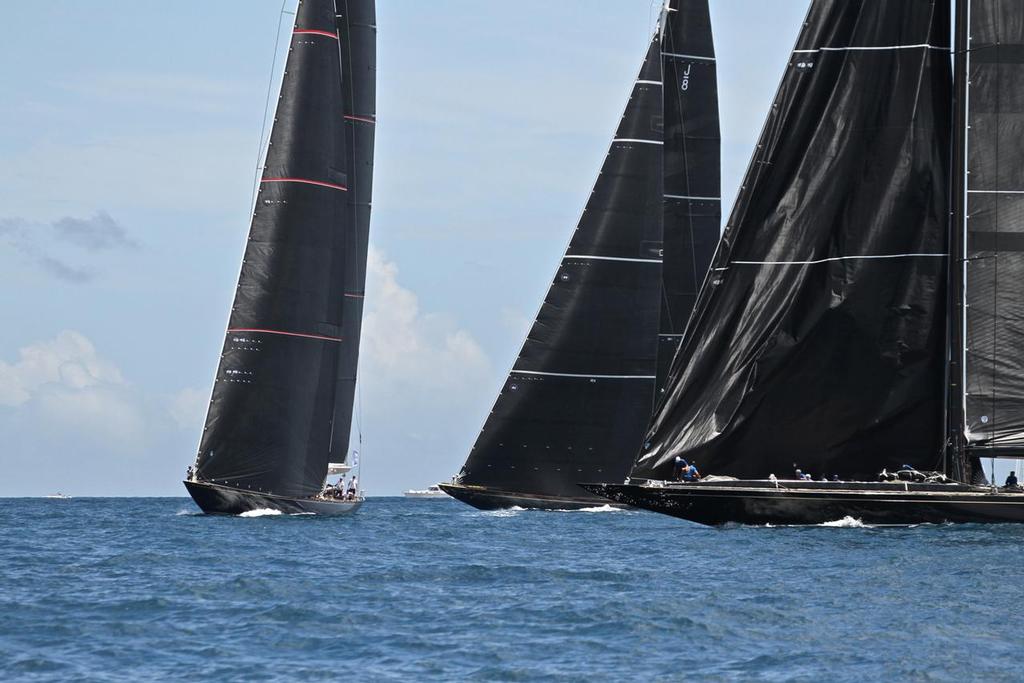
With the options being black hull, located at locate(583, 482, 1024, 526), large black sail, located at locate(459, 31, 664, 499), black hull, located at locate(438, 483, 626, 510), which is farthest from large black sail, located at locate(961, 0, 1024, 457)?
black hull, located at locate(438, 483, 626, 510)

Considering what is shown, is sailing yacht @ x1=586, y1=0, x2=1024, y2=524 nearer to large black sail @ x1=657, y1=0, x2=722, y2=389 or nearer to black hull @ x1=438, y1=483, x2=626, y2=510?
black hull @ x1=438, y1=483, x2=626, y2=510

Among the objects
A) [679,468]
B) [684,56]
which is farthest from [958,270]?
[684,56]

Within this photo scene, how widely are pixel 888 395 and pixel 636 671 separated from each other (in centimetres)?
2083

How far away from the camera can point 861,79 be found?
4131cm

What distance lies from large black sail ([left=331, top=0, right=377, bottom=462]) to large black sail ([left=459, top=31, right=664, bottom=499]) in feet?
23.0

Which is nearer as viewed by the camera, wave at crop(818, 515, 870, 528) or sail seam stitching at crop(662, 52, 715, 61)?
wave at crop(818, 515, 870, 528)

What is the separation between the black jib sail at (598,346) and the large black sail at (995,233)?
62.0ft

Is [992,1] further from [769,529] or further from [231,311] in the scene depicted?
[231,311]

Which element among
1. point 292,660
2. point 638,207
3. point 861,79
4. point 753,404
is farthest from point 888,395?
point 292,660

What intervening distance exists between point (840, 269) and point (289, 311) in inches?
720

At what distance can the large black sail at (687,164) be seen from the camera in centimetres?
6059

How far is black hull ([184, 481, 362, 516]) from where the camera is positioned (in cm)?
5191

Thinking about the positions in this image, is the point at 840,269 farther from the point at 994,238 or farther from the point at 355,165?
the point at 355,165

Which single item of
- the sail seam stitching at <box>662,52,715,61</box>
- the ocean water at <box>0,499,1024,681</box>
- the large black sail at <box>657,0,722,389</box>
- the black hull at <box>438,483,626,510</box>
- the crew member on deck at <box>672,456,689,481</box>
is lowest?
the ocean water at <box>0,499,1024,681</box>
